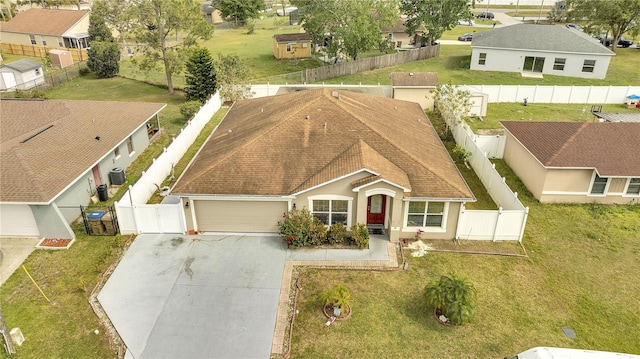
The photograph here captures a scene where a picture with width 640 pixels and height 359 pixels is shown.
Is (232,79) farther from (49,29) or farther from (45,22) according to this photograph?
(45,22)

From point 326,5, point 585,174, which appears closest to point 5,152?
point 585,174

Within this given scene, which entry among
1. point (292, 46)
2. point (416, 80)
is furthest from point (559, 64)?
point (292, 46)

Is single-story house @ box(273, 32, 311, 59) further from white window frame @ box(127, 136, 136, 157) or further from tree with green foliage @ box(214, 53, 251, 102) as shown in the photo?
white window frame @ box(127, 136, 136, 157)

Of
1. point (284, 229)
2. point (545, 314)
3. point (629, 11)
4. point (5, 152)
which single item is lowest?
point (545, 314)

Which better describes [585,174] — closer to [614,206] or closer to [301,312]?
[614,206]

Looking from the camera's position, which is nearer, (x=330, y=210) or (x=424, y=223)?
(x=330, y=210)

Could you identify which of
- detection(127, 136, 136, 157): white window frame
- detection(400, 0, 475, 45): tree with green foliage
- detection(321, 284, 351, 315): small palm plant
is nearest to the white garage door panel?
detection(127, 136, 136, 157): white window frame
